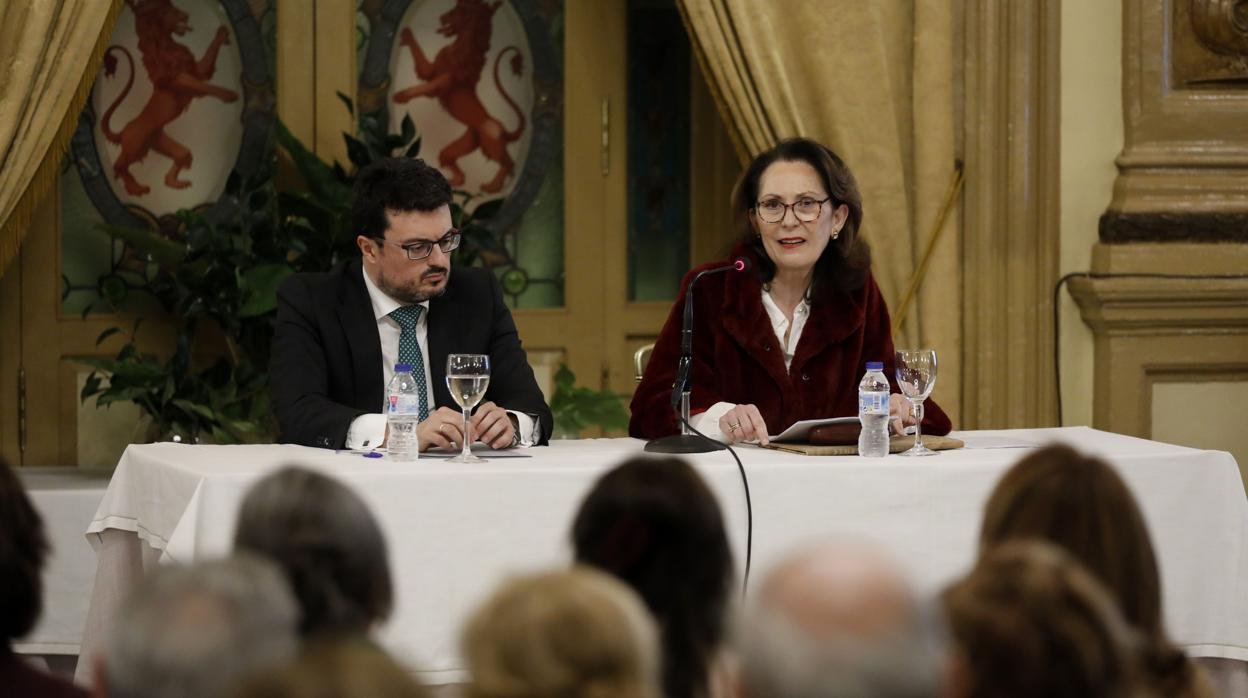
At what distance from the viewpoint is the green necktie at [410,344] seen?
3607 mm

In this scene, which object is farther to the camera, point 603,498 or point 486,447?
point 486,447

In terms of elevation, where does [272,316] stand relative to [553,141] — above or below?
below

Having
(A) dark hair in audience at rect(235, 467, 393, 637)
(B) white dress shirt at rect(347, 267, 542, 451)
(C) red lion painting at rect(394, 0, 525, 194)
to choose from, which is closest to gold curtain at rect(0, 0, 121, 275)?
(C) red lion painting at rect(394, 0, 525, 194)

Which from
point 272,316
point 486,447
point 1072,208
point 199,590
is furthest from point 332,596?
point 1072,208

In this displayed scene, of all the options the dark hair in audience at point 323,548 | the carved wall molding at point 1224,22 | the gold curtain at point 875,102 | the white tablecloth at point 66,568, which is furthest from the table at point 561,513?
the carved wall molding at point 1224,22

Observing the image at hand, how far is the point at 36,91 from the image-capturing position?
4.58 m

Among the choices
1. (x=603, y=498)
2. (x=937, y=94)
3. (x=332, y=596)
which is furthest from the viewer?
(x=937, y=94)

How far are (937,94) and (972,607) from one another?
3.92 m

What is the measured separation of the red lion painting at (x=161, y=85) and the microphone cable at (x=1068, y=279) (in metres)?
2.75

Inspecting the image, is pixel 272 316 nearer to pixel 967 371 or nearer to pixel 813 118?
pixel 813 118

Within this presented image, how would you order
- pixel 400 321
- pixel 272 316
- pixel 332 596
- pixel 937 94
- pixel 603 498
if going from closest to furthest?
pixel 332 596
pixel 603 498
pixel 400 321
pixel 272 316
pixel 937 94

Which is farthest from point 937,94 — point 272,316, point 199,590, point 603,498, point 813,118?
Result: point 199,590

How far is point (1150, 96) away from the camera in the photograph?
507cm

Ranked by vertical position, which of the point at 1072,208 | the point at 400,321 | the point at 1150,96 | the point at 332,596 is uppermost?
the point at 1150,96
